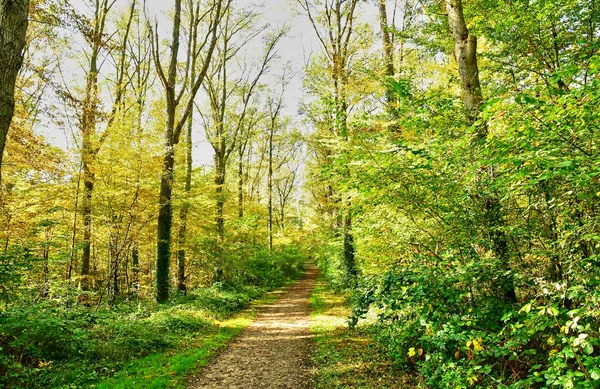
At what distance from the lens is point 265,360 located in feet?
22.0

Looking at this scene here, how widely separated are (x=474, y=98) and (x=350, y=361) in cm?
528

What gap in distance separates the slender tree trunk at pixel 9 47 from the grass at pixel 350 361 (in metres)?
6.34

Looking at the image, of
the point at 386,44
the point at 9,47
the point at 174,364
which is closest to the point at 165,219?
the point at 174,364

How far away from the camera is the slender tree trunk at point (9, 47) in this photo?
14.6 feet


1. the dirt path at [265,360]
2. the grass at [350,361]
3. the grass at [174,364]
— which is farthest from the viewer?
the dirt path at [265,360]

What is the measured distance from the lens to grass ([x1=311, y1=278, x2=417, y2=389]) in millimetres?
5070

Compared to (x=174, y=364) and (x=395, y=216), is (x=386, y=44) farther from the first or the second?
(x=174, y=364)

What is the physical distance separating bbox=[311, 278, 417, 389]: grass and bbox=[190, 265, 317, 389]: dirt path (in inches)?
12.5

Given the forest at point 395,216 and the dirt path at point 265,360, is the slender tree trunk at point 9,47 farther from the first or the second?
the dirt path at point 265,360

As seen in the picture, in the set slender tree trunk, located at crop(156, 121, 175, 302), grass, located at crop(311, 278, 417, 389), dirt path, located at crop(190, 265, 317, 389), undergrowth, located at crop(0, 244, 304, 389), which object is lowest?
dirt path, located at crop(190, 265, 317, 389)

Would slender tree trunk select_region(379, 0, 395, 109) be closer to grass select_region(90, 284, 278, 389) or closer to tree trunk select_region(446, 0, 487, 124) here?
tree trunk select_region(446, 0, 487, 124)

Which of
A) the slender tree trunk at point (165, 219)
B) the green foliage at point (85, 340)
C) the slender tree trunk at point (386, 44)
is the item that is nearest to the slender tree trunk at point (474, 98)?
the slender tree trunk at point (386, 44)

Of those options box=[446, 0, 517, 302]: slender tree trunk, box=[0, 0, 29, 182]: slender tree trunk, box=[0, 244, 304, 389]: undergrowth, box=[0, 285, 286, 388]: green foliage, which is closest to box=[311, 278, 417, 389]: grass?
box=[446, 0, 517, 302]: slender tree trunk

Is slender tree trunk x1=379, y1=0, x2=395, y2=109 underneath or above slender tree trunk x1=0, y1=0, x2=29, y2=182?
above
